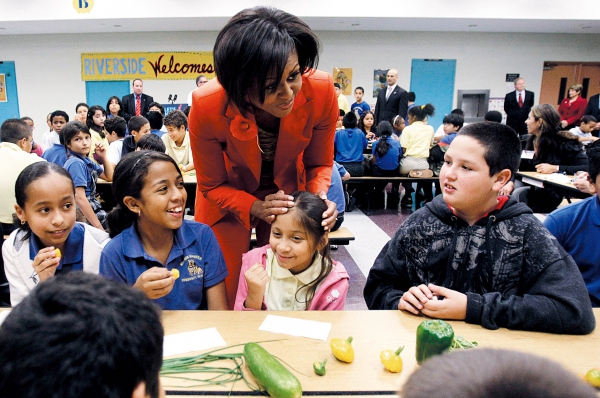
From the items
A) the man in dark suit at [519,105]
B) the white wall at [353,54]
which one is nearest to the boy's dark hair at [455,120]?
the man in dark suit at [519,105]

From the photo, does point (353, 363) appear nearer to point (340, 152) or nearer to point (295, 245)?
point (295, 245)

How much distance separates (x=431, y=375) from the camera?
1.56ft

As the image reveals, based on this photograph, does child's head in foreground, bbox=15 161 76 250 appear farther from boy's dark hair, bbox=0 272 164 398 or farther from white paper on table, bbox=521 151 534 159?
white paper on table, bbox=521 151 534 159

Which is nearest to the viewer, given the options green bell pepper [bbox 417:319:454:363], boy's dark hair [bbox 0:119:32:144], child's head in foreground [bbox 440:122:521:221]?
green bell pepper [bbox 417:319:454:363]

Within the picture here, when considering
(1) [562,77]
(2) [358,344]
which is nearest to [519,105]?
(1) [562,77]

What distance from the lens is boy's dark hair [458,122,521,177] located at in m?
1.60

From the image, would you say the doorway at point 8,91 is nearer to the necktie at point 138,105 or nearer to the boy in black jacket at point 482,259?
the necktie at point 138,105

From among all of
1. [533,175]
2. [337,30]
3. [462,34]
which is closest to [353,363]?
[533,175]

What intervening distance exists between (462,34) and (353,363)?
11704 millimetres

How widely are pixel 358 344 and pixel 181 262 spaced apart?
2.90ft

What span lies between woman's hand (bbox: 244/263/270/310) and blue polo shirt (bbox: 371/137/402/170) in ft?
17.1

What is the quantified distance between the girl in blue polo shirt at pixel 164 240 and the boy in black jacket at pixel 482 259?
2.35 feet

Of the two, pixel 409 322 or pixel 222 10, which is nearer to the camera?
pixel 409 322

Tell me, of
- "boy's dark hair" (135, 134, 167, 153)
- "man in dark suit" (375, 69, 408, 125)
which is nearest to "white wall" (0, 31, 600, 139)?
"man in dark suit" (375, 69, 408, 125)
